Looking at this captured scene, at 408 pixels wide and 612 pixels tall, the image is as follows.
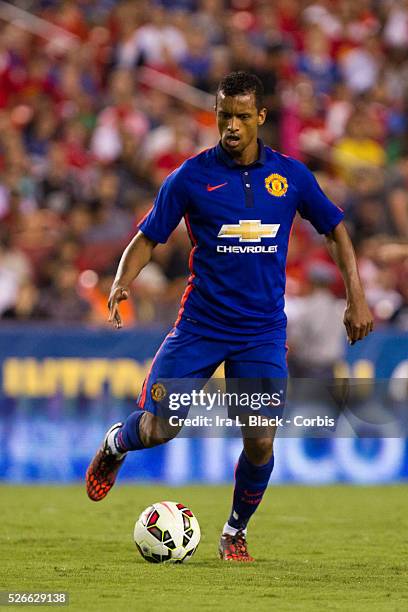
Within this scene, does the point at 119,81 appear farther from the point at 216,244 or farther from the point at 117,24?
the point at 216,244

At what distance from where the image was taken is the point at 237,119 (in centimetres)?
659

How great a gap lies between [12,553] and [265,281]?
6.58 ft

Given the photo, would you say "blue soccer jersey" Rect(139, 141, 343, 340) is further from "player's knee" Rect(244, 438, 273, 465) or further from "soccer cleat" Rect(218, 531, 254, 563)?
"soccer cleat" Rect(218, 531, 254, 563)

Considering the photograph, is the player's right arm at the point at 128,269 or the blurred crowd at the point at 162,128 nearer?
the player's right arm at the point at 128,269

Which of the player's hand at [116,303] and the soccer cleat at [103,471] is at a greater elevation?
the player's hand at [116,303]

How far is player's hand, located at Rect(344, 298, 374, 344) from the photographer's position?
6.62 metres

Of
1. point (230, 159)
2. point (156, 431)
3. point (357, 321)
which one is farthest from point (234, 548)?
point (230, 159)

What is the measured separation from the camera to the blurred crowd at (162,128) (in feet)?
42.3

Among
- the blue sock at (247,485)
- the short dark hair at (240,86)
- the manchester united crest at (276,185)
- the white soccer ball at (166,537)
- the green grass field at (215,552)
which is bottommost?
the green grass field at (215,552)

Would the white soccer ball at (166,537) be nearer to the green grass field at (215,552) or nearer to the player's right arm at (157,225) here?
the green grass field at (215,552)

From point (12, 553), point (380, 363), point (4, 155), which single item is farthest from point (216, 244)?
point (4, 155)

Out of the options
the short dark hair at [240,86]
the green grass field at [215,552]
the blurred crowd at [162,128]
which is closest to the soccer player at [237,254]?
the short dark hair at [240,86]

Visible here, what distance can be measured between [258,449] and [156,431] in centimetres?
52

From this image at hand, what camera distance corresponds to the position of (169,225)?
6750 millimetres
